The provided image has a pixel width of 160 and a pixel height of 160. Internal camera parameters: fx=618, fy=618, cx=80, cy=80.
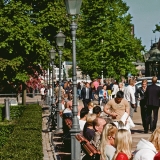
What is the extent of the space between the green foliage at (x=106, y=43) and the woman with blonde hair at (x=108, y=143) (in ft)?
160

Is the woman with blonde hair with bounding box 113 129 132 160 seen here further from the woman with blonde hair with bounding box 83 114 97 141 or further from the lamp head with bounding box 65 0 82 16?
the lamp head with bounding box 65 0 82 16

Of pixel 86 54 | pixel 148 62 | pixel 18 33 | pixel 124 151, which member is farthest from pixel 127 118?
pixel 148 62

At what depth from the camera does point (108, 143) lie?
891 cm

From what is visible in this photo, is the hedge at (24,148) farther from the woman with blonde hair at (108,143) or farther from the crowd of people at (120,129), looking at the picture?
the woman with blonde hair at (108,143)

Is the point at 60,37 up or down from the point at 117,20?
down

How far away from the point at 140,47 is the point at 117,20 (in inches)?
241

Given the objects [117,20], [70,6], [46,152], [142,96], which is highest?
[117,20]

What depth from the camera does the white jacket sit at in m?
7.44

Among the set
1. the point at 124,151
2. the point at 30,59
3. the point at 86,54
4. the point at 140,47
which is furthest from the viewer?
the point at 140,47

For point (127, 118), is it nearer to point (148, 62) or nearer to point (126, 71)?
point (126, 71)

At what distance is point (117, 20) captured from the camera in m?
60.4

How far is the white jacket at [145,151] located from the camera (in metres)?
7.44

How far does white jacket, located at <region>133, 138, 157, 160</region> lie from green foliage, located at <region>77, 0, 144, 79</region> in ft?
165

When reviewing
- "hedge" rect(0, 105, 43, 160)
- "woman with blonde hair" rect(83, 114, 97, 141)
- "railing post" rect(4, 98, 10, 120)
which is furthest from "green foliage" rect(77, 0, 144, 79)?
"woman with blonde hair" rect(83, 114, 97, 141)
